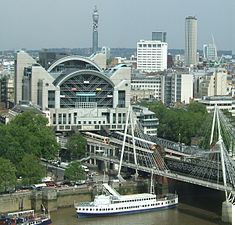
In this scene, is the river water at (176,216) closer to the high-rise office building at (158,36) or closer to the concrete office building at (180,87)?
the concrete office building at (180,87)

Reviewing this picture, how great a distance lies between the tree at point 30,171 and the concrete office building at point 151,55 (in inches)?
2728

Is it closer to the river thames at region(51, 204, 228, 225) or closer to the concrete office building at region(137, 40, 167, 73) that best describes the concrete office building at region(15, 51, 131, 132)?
the river thames at region(51, 204, 228, 225)

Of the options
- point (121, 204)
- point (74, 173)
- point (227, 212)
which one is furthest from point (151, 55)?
point (227, 212)

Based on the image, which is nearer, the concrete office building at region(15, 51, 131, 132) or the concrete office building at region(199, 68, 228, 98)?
the concrete office building at region(15, 51, 131, 132)

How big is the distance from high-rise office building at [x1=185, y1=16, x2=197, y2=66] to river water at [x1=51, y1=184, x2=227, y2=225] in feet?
277

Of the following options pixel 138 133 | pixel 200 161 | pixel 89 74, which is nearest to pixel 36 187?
pixel 200 161

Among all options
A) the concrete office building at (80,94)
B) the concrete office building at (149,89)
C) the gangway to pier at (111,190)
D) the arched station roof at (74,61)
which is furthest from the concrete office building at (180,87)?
the gangway to pier at (111,190)

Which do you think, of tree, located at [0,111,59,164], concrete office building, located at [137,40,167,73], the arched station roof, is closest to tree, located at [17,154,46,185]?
tree, located at [0,111,59,164]

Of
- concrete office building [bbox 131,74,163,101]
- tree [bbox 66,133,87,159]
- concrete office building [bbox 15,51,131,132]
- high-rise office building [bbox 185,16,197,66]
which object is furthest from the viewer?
high-rise office building [bbox 185,16,197,66]

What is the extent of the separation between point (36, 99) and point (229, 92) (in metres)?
24.6

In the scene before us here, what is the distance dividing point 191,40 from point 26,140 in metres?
89.2

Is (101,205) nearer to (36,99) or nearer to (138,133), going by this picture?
(138,133)

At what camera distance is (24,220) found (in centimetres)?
2064

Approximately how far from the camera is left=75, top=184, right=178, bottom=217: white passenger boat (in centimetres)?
2236
